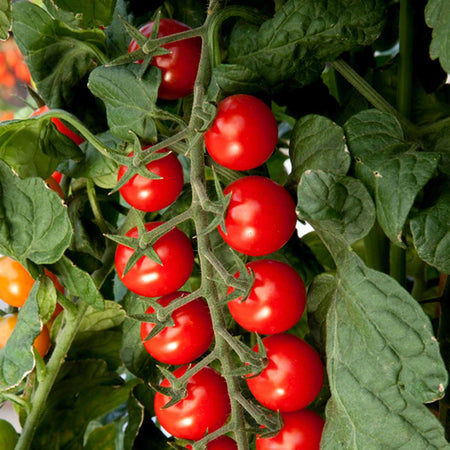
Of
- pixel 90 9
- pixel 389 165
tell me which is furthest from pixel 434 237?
pixel 90 9

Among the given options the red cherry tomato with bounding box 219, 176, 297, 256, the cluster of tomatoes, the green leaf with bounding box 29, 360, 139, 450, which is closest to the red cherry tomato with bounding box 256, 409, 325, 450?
the cluster of tomatoes

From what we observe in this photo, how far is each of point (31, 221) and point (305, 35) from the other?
217 mm

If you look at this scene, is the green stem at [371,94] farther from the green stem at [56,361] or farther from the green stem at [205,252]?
the green stem at [56,361]

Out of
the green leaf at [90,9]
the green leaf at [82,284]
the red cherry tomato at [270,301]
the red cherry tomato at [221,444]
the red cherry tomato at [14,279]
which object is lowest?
the red cherry tomato at [221,444]

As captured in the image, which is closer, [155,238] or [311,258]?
[155,238]

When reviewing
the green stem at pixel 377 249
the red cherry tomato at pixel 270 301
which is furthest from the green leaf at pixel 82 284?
the green stem at pixel 377 249

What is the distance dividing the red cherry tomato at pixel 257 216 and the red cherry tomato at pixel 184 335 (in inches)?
2.2

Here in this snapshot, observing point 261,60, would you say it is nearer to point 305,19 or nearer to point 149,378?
point 305,19

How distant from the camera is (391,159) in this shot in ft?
1.02

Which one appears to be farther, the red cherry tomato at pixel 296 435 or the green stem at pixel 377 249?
the green stem at pixel 377 249

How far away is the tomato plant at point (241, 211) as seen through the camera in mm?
297

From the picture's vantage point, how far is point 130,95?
0.35m

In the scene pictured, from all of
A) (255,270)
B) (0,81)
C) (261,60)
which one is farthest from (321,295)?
(0,81)

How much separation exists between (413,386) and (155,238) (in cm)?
16
